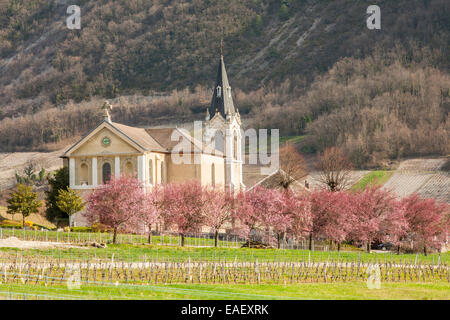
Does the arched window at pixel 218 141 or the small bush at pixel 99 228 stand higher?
the arched window at pixel 218 141

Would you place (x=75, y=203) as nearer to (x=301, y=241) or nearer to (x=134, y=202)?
(x=134, y=202)

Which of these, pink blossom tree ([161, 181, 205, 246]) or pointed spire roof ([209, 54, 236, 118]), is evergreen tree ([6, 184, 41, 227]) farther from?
pointed spire roof ([209, 54, 236, 118])

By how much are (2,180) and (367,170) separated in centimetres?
6603

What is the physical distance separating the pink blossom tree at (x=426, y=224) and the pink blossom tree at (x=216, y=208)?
50.6ft

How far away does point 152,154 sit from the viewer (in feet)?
229

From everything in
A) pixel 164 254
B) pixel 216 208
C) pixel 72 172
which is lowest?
pixel 164 254

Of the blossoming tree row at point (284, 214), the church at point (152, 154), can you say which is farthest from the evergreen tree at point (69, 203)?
the blossoming tree row at point (284, 214)

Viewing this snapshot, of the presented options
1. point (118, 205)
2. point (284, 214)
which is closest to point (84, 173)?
point (118, 205)

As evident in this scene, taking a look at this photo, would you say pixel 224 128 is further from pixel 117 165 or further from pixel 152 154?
pixel 117 165

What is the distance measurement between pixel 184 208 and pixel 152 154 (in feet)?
48.8

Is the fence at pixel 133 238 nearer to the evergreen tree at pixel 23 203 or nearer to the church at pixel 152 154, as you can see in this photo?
the church at pixel 152 154

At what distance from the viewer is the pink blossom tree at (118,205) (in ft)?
173
